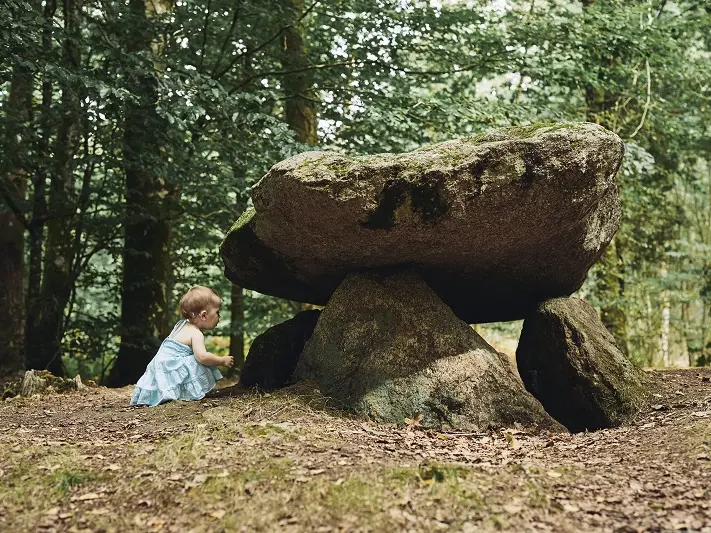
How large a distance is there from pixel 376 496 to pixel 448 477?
0.48 metres

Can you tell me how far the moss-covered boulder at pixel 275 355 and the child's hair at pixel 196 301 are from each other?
0.71m

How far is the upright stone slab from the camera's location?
589cm

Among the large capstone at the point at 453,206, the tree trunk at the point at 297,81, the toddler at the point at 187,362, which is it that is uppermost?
the tree trunk at the point at 297,81

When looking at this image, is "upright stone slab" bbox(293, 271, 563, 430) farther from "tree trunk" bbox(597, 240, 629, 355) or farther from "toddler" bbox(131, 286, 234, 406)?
"tree trunk" bbox(597, 240, 629, 355)

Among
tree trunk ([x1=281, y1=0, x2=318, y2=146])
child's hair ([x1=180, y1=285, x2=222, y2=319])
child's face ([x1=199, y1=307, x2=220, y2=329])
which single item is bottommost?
child's face ([x1=199, y1=307, x2=220, y2=329])

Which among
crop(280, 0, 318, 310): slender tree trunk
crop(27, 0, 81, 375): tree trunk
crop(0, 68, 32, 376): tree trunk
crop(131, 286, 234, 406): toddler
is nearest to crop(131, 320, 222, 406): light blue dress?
crop(131, 286, 234, 406): toddler

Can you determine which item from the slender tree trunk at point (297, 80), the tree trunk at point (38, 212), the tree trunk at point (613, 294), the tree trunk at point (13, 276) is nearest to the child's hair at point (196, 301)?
the tree trunk at point (38, 212)

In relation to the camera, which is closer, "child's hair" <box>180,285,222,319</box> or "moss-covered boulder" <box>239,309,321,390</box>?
"child's hair" <box>180,285,222,319</box>

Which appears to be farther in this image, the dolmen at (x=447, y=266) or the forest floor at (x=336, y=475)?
the dolmen at (x=447, y=266)

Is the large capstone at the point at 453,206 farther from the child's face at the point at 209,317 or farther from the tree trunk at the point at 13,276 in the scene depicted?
the tree trunk at the point at 13,276

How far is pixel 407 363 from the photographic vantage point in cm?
610

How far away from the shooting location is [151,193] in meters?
10.5

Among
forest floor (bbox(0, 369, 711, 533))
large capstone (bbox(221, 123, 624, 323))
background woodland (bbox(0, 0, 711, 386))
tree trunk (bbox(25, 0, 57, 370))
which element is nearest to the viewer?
forest floor (bbox(0, 369, 711, 533))

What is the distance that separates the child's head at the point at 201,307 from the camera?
268 inches
